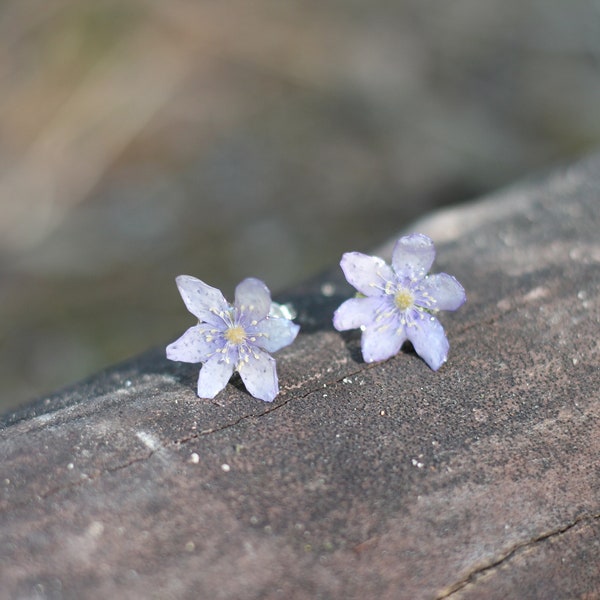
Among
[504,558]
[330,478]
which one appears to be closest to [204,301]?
[330,478]

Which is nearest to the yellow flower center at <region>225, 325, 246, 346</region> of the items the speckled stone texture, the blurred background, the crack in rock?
the speckled stone texture

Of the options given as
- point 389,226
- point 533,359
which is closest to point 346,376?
point 533,359

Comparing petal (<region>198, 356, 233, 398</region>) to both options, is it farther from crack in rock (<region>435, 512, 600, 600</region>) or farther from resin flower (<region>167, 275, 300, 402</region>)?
crack in rock (<region>435, 512, 600, 600</region>)

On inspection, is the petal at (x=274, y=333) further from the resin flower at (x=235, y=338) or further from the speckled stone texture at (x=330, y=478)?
the speckled stone texture at (x=330, y=478)

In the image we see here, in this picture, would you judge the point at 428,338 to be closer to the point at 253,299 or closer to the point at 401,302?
the point at 401,302

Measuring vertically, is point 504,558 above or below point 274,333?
below

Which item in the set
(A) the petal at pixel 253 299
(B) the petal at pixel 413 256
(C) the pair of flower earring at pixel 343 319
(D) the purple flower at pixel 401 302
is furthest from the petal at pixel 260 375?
(B) the petal at pixel 413 256

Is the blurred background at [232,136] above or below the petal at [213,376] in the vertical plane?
below

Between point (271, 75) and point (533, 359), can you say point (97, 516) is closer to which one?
point (533, 359)
